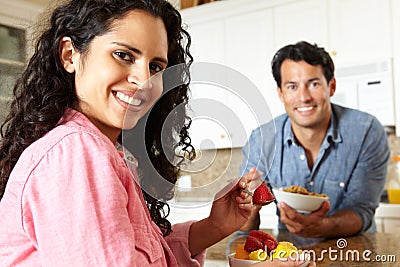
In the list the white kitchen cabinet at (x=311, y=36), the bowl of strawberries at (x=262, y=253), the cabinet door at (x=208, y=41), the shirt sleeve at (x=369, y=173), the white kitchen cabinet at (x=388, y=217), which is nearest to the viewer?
the bowl of strawberries at (x=262, y=253)

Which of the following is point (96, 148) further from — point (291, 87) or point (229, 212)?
point (291, 87)

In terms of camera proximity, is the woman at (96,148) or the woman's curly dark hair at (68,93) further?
the woman's curly dark hair at (68,93)

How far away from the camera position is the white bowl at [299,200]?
5.57 ft

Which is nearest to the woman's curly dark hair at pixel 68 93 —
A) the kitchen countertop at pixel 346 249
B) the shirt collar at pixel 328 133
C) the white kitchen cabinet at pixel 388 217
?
the kitchen countertop at pixel 346 249

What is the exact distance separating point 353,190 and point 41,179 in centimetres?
175

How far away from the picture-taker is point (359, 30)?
11.1 feet

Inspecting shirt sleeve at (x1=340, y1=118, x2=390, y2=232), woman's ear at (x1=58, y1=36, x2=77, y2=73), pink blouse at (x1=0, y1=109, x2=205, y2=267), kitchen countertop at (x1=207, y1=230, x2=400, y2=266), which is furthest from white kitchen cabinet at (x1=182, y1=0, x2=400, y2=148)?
pink blouse at (x1=0, y1=109, x2=205, y2=267)

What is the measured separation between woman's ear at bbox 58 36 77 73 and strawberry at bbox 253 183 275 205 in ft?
1.40

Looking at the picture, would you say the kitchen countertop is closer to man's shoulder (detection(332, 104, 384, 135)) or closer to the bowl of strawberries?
the bowl of strawberries

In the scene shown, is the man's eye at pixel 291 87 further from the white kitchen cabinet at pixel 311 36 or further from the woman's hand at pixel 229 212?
the woman's hand at pixel 229 212

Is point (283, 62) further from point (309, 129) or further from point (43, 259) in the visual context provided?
point (43, 259)

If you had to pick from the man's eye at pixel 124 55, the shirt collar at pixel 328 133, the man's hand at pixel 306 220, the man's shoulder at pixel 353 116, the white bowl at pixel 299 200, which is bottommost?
the man's hand at pixel 306 220

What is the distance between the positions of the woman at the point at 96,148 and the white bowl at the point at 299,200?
2.19 ft

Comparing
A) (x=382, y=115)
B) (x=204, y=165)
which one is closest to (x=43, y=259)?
(x=204, y=165)
